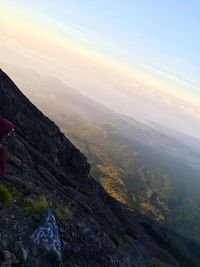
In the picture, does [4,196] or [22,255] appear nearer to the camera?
[22,255]

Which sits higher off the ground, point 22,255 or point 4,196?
point 4,196

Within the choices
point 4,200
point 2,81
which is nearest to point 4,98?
point 2,81

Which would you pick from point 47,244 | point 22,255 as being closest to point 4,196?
point 47,244

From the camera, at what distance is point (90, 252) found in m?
25.4

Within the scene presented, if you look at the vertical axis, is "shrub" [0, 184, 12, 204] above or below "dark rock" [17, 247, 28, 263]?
above

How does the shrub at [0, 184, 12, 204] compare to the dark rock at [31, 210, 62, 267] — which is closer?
the dark rock at [31, 210, 62, 267]

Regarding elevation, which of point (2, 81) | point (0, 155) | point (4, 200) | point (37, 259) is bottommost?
point (37, 259)

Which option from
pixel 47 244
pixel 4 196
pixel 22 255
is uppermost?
pixel 4 196

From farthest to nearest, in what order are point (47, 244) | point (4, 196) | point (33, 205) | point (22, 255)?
point (33, 205) < point (4, 196) < point (47, 244) < point (22, 255)

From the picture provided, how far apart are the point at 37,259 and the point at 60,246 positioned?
275cm

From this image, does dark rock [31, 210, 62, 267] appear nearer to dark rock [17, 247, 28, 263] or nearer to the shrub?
dark rock [17, 247, 28, 263]

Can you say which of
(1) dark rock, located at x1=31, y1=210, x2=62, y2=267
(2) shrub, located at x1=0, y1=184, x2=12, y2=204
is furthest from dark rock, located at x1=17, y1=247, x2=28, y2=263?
(2) shrub, located at x1=0, y1=184, x2=12, y2=204

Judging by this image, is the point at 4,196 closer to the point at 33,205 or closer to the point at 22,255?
the point at 33,205

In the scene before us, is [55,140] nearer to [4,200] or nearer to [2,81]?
[2,81]
